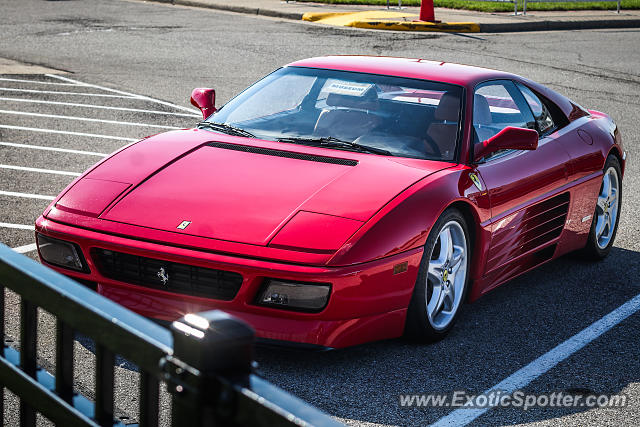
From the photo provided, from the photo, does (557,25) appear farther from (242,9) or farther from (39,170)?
(39,170)

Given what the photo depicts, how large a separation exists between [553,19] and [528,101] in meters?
16.5

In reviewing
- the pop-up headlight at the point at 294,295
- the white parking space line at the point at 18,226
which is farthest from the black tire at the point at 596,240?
the white parking space line at the point at 18,226

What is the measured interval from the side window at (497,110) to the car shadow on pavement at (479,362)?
96 centimetres

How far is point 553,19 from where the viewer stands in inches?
859

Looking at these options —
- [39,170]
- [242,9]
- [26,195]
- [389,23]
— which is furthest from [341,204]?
[242,9]

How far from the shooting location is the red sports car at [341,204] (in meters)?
4.25

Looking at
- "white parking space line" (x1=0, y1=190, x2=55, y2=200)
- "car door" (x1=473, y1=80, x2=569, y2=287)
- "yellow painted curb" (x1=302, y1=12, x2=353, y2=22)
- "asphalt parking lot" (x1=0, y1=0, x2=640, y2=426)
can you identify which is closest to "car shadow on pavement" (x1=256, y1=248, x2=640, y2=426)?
"asphalt parking lot" (x1=0, y1=0, x2=640, y2=426)

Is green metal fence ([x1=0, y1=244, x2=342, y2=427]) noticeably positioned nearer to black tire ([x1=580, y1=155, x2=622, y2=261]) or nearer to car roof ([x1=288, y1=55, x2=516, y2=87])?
car roof ([x1=288, y1=55, x2=516, y2=87])

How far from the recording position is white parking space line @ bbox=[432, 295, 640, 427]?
4004 millimetres

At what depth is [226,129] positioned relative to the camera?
221 inches

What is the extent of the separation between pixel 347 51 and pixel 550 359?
12.2 m

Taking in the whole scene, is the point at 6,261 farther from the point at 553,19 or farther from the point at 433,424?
the point at 553,19

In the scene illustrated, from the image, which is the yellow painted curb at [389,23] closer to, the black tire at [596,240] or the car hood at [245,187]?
the black tire at [596,240]

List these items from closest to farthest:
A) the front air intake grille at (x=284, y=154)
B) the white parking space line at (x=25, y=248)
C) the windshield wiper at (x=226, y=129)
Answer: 1. the front air intake grille at (x=284, y=154)
2. the windshield wiper at (x=226, y=129)
3. the white parking space line at (x=25, y=248)
